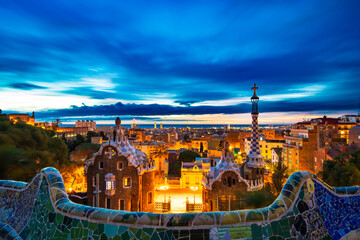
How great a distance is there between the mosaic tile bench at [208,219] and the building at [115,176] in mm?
10175

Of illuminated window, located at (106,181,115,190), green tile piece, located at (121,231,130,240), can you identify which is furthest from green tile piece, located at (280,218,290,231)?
illuminated window, located at (106,181,115,190)

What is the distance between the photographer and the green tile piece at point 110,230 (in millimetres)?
3039

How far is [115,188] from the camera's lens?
14.6 metres

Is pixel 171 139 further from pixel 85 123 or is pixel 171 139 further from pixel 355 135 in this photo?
pixel 85 123

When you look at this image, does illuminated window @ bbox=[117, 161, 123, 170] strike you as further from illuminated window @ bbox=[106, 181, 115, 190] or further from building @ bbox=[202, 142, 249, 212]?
building @ bbox=[202, 142, 249, 212]

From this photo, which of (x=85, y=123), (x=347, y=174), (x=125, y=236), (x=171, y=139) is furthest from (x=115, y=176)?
(x=85, y=123)

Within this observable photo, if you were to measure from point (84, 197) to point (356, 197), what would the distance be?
17.0 m

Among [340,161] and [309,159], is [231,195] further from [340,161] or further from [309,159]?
[309,159]

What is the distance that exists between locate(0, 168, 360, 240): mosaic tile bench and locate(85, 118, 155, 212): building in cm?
1017

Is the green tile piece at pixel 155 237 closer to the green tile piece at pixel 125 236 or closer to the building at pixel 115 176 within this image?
the green tile piece at pixel 125 236

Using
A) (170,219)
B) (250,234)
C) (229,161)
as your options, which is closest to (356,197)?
(250,234)

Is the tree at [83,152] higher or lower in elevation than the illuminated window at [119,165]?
lower

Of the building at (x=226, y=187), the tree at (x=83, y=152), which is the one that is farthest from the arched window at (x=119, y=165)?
the tree at (x=83, y=152)

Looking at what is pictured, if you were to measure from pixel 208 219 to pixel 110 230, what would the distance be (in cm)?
Result: 144
